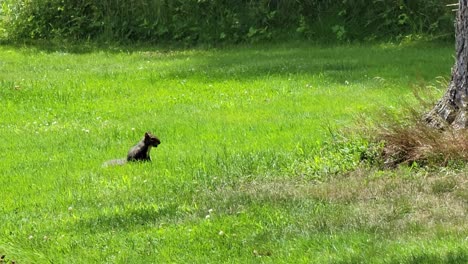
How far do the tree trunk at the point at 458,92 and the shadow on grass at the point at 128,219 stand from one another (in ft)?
9.31

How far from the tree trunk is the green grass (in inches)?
29.3

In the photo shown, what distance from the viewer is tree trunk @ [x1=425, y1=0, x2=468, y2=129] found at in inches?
344

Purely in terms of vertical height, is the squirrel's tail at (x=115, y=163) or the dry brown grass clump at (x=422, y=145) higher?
the dry brown grass clump at (x=422, y=145)

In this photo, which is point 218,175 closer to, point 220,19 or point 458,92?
point 458,92

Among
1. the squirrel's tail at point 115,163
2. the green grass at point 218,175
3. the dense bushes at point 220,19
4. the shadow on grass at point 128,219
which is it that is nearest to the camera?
the green grass at point 218,175

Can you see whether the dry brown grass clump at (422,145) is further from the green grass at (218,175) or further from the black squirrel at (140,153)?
the black squirrel at (140,153)

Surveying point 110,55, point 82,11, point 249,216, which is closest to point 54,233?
point 249,216

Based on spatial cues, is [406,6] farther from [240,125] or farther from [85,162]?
[85,162]

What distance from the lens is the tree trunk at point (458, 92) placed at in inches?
344

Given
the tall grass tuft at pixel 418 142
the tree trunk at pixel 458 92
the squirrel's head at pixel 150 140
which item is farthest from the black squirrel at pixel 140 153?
the tree trunk at pixel 458 92

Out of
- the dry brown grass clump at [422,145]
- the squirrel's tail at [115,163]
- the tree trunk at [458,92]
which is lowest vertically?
the squirrel's tail at [115,163]

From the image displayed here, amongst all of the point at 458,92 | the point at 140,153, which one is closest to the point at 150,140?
the point at 140,153

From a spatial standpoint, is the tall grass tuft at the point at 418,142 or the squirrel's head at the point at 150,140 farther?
the squirrel's head at the point at 150,140

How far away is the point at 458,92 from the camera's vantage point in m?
8.91
